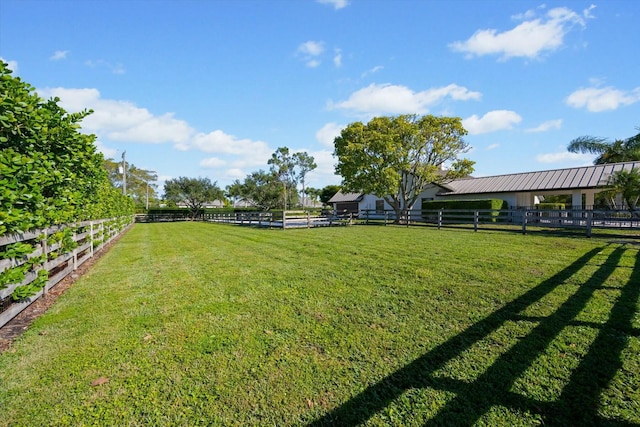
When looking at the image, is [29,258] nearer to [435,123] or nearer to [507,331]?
[507,331]

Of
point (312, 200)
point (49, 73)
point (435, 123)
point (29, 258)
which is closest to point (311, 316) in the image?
point (29, 258)

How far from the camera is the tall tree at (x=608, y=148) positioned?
2152 cm

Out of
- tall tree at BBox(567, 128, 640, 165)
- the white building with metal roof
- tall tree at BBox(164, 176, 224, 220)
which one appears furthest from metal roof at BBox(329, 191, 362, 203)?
tall tree at BBox(567, 128, 640, 165)

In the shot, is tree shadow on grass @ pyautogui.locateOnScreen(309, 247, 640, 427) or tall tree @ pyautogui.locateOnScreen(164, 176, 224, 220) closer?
tree shadow on grass @ pyautogui.locateOnScreen(309, 247, 640, 427)

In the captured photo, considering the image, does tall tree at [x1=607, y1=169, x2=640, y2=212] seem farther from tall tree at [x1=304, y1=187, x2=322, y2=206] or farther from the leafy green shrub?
tall tree at [x1=304, y1=187, x2=322, y2=206]

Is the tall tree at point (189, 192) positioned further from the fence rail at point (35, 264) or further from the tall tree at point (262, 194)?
the fence rail at point (35, 264)

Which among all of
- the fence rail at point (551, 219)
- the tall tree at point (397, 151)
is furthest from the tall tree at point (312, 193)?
the fence rail at point (551, 219)

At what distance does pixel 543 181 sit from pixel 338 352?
23717mm

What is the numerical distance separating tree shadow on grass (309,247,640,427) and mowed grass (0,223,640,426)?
0.01 meters

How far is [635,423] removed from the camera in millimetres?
1938

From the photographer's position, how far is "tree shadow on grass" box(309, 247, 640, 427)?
205 centimetres

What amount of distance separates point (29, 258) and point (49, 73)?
10070 mm

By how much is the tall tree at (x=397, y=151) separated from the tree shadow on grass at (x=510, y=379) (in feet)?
56.2

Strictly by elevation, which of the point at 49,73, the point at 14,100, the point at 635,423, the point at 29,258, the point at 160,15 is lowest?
the point at 635,423
